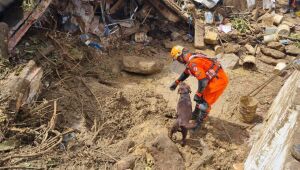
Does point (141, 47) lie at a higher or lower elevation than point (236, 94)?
higher

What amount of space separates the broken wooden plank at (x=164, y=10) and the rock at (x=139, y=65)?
5.84 feet

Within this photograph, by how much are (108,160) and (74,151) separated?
537mm

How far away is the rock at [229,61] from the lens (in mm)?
9422

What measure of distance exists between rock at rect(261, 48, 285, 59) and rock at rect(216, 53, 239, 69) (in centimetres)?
89

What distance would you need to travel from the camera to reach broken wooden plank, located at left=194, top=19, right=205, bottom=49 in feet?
32.9

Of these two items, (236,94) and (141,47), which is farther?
(141,47)

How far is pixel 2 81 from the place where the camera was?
633 cm

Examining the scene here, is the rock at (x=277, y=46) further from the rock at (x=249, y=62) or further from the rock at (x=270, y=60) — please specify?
the rock at (x=249, y=62)

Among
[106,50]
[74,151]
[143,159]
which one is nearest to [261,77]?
[106,50]

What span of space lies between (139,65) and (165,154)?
304 centimetres

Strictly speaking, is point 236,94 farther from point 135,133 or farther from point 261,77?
point 135,133

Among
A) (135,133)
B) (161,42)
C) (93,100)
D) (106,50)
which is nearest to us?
(135,133)

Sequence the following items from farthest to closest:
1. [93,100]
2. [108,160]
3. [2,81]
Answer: [93,100] → [2,81] → [108,160]

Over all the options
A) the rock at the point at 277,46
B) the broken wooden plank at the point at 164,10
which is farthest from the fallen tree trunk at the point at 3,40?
the rock at the point at 277,46
